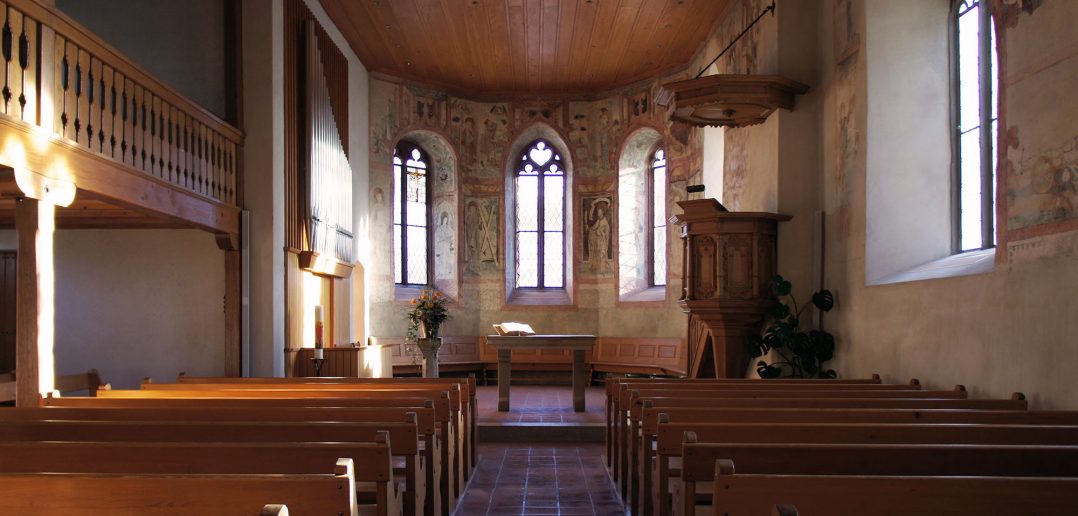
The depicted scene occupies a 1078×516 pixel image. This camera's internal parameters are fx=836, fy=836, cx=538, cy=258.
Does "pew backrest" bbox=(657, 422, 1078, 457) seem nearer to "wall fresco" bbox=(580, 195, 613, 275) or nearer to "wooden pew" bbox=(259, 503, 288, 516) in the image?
"wooden pew" bbox=(259, 503, 288, 516)

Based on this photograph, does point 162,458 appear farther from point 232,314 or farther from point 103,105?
point 232,314

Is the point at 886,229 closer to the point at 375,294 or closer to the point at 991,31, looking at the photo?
the point at 991,31

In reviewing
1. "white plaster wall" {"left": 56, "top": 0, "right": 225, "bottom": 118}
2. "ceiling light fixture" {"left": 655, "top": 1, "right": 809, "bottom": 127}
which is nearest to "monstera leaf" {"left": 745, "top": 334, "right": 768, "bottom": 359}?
"ceiling light fixture" {"left": 655, "top": 1, "right": 809, "bottom": 127}

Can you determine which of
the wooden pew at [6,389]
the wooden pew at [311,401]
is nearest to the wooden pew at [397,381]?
the wooden pew at [311,401]

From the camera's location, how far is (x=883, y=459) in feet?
10.1

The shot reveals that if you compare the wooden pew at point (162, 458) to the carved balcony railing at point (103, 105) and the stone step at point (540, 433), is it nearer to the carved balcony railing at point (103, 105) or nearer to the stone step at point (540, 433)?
the carved balcony railing at point (103, 105)

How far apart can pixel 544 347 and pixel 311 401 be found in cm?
544

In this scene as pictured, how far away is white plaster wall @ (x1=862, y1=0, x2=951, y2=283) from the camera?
25.1 ft

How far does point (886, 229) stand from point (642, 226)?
7541mm

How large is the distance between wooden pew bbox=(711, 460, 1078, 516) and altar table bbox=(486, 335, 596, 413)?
25.5 feet

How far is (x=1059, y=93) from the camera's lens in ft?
16.5

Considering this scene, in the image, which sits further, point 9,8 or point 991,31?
point 991,31

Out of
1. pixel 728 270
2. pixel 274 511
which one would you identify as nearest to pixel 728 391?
pixel 728 270

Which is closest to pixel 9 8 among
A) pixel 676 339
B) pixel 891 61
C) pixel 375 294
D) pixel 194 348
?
pixel 194 348
